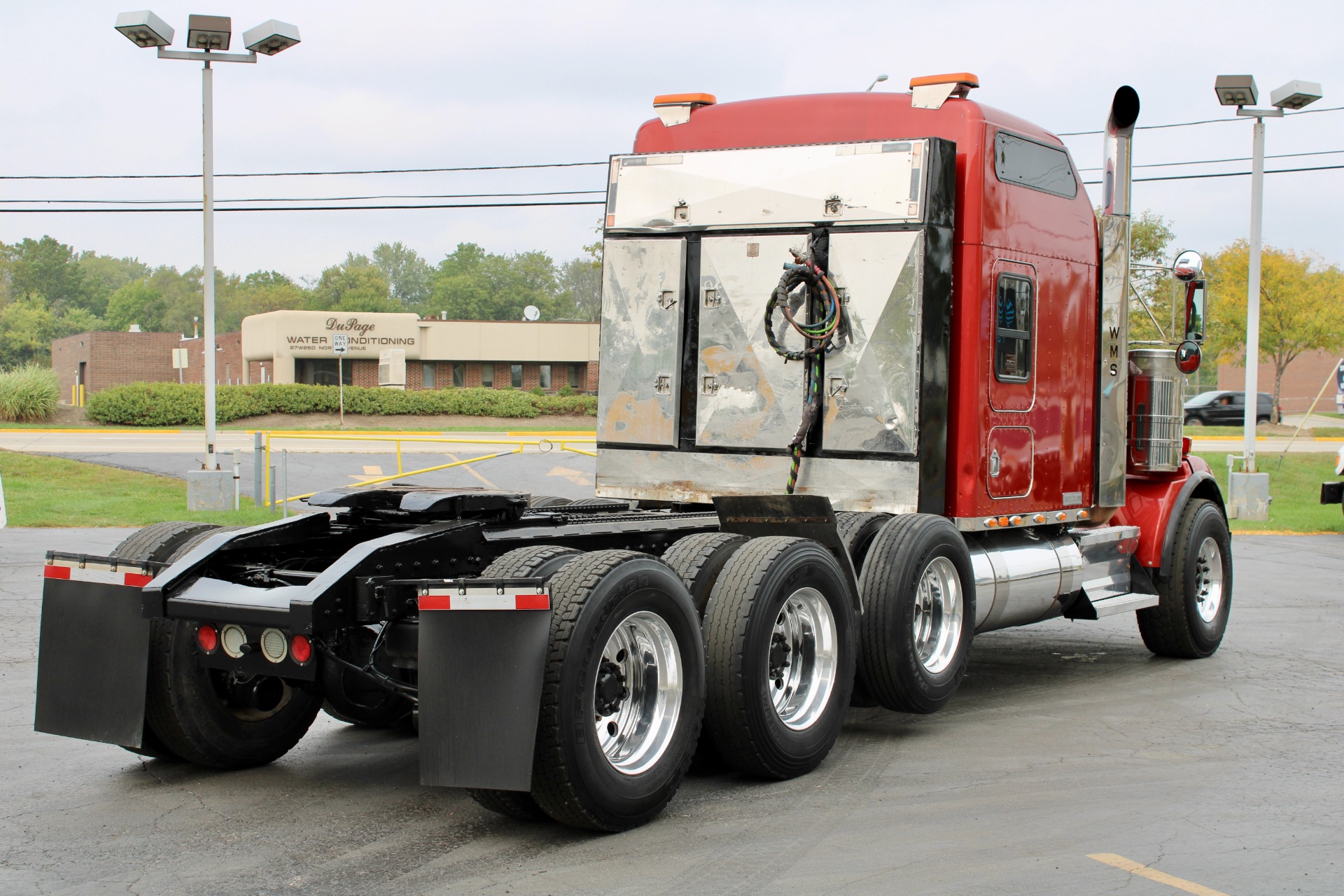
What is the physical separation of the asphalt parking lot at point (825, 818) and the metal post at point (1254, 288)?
15737 millimetres

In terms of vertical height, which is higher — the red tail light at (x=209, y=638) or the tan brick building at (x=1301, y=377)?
the tan brick building at (x=1301, y=377)

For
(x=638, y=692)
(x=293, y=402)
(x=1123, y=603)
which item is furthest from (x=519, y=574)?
(x=293, y=402)

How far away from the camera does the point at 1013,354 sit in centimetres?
786

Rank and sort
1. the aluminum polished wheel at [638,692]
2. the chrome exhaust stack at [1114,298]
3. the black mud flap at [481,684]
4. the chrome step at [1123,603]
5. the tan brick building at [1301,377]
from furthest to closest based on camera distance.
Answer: the tan brick building at [1301,377] → the chrome exhaust stack at [1114,298] → the chrome step at [1123,603] → the aluminum polished wheel at [638,692] → the black mud flap at [481,684]

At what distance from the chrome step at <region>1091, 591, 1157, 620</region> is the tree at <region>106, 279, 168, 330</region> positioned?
14758 cm

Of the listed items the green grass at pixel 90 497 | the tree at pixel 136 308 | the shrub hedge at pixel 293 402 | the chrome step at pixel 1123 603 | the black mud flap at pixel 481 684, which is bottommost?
the green grass at pixel 90 497

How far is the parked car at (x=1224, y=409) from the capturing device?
54.3 meters

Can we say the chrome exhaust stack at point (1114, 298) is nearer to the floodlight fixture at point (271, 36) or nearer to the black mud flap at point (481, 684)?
the black mud flap at point (481, 684)

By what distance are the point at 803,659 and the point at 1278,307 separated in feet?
176

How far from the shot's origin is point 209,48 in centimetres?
1936

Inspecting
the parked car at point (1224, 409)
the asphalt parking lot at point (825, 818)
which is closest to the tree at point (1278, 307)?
the parked car at point (1224, 409)

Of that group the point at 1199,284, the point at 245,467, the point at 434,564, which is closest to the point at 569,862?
the point at 434,564

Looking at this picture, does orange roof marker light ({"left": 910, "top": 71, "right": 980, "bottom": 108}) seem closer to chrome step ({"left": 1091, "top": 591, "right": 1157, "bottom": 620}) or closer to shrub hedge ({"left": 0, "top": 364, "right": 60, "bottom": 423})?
chrome step ({"left": 1091, "top": 591, "right": 1157, "bottom": 620})

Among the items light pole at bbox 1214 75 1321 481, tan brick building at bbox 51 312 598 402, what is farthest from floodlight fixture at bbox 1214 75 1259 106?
tan brick building at bbox 51 312 598 402
